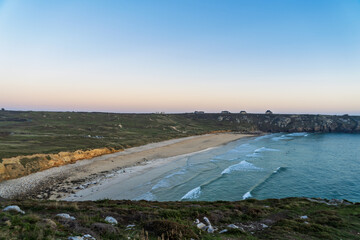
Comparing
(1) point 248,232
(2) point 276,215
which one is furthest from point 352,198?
(1) point 248,232

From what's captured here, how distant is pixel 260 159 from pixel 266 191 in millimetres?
24129

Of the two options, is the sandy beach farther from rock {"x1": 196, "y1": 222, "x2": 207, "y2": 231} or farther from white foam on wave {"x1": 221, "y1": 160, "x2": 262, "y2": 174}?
rock {"x1": 196, "y1": 222, "x2": 207, "y2": 231}

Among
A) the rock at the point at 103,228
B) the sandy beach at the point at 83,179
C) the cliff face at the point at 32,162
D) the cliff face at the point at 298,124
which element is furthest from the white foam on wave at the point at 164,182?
the cliff face at the point at 298,124

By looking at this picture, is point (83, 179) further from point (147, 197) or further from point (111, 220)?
point (111, 220)

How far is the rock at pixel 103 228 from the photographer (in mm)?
9205

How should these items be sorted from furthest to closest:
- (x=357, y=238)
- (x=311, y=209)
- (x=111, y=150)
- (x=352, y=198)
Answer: (x=111, y=150) < (x=352, y=198) < (x=311, y=209) < (x=357, y=238)

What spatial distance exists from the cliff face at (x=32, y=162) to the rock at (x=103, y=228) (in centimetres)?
2922

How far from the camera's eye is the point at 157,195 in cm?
2666

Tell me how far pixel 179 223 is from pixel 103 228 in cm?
377

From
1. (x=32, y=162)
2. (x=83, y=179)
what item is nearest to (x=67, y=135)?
(x=32, y=162)

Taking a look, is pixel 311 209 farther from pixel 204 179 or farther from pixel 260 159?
pixel 260 159

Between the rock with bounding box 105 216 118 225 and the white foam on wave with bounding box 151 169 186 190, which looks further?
the white foam on wave with bounding box 151 169 186 190

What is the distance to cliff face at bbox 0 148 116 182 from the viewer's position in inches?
1203

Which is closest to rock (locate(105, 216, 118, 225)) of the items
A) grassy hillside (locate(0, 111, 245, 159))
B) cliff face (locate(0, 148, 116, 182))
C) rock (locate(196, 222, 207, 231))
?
rock (locate(196, 222, 207, 231))
